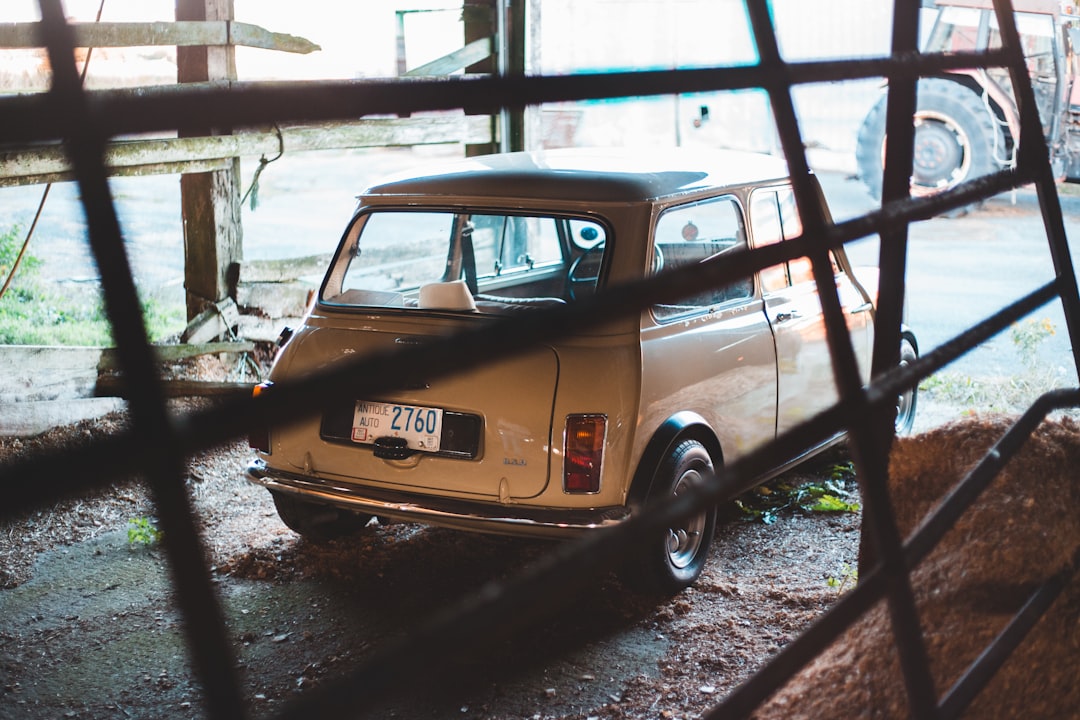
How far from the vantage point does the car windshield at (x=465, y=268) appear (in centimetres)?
492

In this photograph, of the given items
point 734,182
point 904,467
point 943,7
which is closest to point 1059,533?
point 904,467

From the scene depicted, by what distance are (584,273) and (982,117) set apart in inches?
299

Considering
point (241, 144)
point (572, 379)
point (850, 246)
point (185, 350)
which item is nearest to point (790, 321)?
point (572, 379)

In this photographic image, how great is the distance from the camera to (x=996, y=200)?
1521 centimetres

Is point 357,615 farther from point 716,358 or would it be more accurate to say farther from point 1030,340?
point 1030,340

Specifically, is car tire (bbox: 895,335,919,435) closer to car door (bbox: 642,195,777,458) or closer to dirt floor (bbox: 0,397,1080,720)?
dirt floor (bbox: 0,397,1080,720)

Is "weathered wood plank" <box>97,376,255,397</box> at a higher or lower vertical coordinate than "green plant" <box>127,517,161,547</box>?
higher

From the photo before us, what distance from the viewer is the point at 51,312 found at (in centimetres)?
913

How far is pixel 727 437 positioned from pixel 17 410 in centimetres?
425

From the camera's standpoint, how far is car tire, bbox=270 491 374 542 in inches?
203

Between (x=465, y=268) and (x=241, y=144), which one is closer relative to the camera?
(x=465, y=268)

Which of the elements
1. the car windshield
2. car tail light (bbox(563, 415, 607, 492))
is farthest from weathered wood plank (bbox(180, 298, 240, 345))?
car tail light (bbox(563, 415, 607, 492))

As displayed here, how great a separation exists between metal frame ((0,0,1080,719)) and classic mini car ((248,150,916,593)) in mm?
2006

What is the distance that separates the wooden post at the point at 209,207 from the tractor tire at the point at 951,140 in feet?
22.7
